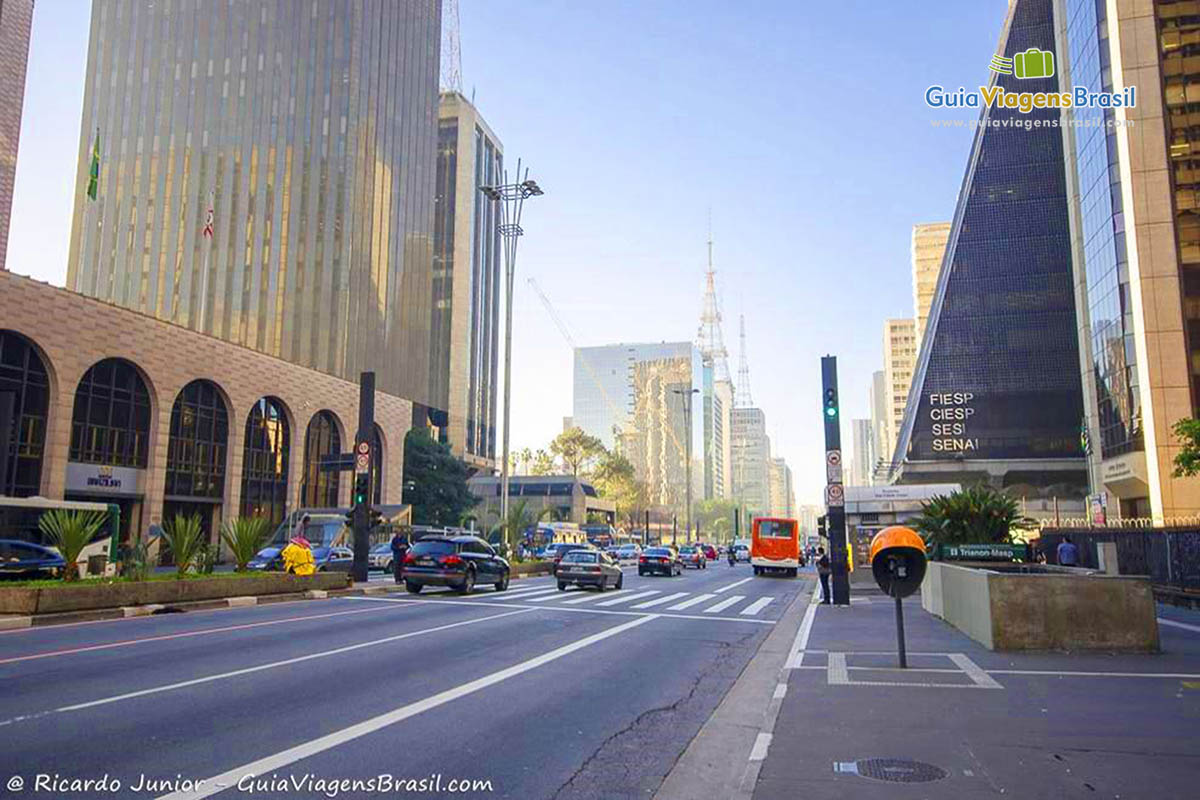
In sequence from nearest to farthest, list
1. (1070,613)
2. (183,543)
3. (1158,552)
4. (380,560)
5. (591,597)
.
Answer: (1070,613) → (183,543) → (1158,552) → (591,597) → (380,560)

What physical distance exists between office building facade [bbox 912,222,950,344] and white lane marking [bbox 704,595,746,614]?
163344 mm

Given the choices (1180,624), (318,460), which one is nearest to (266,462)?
(318,460)

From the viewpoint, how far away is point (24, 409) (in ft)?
110

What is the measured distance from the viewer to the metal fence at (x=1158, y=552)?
20.7 metres

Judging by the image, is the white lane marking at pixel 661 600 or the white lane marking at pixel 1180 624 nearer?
the white lane marking at pixel 1180 624

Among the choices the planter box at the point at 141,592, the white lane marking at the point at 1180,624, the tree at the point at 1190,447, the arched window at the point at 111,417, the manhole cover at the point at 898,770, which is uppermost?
the arched window at the point at 111,417

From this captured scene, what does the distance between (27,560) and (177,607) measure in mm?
8942

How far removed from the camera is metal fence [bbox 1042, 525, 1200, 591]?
2070 cm

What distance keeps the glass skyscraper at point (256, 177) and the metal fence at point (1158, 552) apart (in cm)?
6210

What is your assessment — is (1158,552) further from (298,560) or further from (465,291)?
(465,291)

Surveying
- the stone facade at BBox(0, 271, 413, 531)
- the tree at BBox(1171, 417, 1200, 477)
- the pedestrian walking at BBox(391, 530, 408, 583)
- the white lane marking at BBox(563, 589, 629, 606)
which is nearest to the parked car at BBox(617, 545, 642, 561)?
the stone facade at BBox(0, 271, 413, 531)

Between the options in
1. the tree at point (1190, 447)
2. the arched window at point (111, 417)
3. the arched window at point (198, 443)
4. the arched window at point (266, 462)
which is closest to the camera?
the tree at point (1190, 447)

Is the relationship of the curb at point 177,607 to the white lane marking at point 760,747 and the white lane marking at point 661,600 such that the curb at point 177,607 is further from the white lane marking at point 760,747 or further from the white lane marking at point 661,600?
the white lane marking at point 760,747

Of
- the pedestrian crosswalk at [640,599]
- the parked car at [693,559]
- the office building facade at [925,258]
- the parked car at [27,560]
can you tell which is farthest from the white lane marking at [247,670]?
the office building facade at [925,258]
